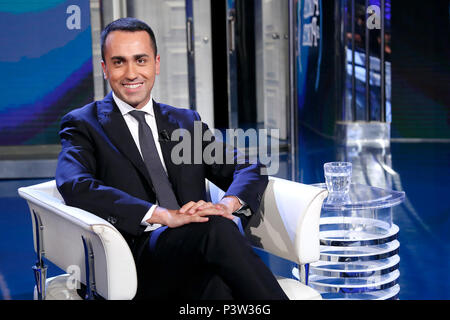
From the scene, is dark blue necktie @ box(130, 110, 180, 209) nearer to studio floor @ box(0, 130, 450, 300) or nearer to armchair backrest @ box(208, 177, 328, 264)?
armchair backrest @ box(208, 177, 328, 264)

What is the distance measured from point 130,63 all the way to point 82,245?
713 millimetres

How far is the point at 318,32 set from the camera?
8.23 metres

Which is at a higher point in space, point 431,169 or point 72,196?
point 72,196

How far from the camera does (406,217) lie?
4309mm

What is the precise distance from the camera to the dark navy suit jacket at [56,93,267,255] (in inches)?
81.7

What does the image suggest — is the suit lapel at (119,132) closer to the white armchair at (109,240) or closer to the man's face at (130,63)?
the man's face at (130,63)

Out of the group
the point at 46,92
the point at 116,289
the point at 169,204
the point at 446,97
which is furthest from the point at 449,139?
the point at 116,289

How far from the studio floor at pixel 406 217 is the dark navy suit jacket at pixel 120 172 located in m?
1.07

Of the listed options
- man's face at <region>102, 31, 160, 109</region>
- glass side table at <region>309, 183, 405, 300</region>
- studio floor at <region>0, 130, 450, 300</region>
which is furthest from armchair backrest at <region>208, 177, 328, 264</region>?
studio floor at <region>0, 130, 450, 300</region>

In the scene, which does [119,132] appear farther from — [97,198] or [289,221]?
[289,221]

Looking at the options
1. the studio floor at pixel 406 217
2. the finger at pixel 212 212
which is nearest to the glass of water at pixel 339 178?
the studio floor at pixel 406 217

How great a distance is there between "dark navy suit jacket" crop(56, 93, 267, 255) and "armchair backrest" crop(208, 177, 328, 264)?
69mm

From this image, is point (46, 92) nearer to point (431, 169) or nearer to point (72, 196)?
point (431, 169)

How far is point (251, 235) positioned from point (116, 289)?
67 centimetres
